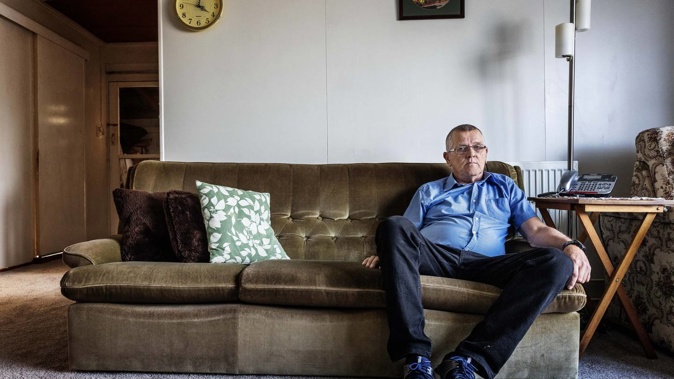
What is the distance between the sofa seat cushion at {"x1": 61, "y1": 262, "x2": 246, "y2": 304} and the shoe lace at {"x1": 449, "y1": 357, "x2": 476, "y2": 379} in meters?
0.79

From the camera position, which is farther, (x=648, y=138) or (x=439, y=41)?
(x=439, y=41)

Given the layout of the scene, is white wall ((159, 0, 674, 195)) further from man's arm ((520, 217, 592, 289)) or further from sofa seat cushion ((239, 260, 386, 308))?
sofa seat cushion ((239, 260, 386, 308))

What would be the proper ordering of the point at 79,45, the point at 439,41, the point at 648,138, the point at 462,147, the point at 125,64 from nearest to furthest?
the point at 462,147 → the point at 648,138 → the point at 439,41 → the point at 79,45 → the point at 125,64

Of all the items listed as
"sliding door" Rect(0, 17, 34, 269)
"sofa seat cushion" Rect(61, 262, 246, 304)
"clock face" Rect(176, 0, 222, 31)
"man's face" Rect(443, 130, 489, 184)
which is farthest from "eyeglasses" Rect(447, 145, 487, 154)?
"sliding door" Rect(0, 17, 34, 269)

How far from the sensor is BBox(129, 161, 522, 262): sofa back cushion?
229 cm

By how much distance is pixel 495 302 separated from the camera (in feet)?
5.14

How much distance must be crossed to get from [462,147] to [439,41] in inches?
39.3

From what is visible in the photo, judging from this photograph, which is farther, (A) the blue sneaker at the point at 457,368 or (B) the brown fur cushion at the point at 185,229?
(B) the brown fur cushion at the point at 185,229

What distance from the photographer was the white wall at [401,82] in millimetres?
2830

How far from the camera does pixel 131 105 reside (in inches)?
246

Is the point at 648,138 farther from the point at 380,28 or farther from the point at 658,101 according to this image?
the point at 380,28

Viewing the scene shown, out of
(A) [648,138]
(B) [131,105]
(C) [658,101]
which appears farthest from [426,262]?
(B) [131,105]

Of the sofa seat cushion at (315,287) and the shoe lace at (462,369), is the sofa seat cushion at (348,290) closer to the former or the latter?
the sofa seat cushion at (315,287)

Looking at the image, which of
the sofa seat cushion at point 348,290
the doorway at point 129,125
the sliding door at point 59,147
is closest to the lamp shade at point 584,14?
the sofa seat cushion at point 348,290
